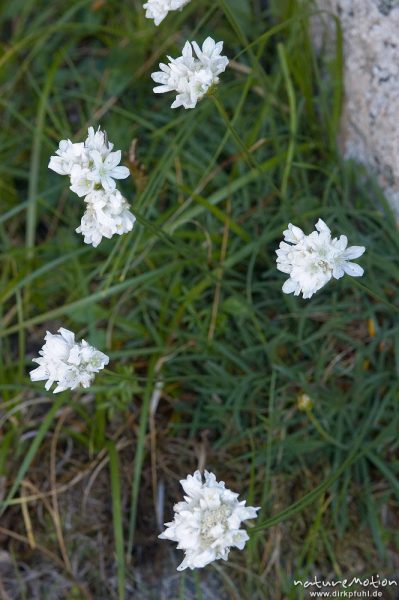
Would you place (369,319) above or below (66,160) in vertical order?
below

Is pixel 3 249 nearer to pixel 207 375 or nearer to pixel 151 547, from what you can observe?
pixel 207 375

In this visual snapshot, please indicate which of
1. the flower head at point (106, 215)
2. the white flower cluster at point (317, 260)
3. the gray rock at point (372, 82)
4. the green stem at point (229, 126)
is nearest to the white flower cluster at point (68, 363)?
the flower head at point (106, 215)

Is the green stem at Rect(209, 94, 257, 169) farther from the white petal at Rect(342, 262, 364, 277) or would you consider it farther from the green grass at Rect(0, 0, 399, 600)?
the white petal at Rect(342, 262, 364, 277)

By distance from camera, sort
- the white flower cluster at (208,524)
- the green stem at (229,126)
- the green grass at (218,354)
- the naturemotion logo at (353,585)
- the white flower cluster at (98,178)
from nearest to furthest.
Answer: the white flower cluster at (208,524) → the white flower cluster at (98,178) → the green stem at (229,126) → the naturemotion logo at (353,585) → the green grass at (218,354)

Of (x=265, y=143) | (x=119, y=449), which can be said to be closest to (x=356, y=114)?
(x=265, y=143)

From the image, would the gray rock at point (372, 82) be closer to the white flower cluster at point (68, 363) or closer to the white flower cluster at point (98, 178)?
the white flower cluster at point (98, 178)

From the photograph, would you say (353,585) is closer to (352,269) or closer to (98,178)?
(352,269)

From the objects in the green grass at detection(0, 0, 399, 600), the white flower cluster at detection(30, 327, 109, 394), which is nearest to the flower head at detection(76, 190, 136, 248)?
the white flower cluster at detection(30, 327, 109, 394)
